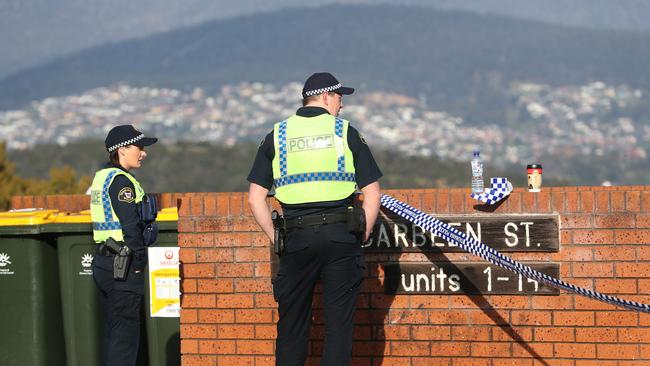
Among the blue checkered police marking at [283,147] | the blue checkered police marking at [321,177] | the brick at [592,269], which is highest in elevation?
the blue checkered police marking at [283,147]

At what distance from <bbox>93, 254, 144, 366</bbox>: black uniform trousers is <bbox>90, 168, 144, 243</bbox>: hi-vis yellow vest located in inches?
5.3

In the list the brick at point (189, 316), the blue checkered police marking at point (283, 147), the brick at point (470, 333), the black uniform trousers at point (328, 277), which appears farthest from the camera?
the brick at point (189, 316)

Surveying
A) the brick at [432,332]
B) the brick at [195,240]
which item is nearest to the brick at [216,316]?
the brick at [195,240]

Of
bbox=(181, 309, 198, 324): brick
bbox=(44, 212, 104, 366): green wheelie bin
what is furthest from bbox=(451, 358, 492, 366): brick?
bbox=(44, 212, 104, 366): green wheelie bin

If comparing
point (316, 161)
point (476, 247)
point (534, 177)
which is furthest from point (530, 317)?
point (316, 161)

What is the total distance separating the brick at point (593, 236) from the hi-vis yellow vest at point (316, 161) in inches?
55.2

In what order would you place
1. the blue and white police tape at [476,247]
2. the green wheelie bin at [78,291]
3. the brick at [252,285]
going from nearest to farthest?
the blue and white police tape at [476,247], the brick at [252,285], the green wheelie bin at [78,291]

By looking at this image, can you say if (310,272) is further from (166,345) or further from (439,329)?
(166,345)

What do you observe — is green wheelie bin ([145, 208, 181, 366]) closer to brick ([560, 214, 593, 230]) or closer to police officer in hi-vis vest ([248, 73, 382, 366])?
police officer in hi-vis vest ([248, 73, 382, 366])

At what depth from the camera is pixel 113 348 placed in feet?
20.9

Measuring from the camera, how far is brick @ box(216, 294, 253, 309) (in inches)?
255

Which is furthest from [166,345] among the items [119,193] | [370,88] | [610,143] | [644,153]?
[370,88]

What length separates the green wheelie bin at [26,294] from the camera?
7.47 m

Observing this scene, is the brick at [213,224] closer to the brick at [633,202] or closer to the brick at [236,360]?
the brick at [236,360]
